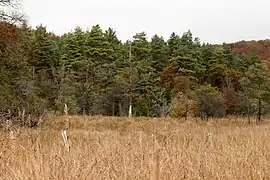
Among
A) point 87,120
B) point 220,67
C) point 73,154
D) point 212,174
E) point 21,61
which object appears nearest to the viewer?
point 212,174

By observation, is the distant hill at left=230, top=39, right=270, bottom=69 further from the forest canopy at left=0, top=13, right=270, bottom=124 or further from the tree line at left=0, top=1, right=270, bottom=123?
the tree line at left=0, top=1, right=270, bottom=123

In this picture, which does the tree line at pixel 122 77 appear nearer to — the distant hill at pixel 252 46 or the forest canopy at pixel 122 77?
the forest canopy at pixel 122 77

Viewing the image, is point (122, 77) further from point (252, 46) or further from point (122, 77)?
point (252, 46)

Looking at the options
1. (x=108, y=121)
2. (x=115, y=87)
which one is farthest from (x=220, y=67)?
(x=108, y=121)

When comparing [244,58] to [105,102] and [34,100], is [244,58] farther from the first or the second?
[34,100]

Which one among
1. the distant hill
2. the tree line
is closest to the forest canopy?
the tree line

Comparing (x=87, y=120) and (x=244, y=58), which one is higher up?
(x=244, y=58)

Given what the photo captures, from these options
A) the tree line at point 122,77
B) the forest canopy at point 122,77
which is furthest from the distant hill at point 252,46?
the tree line at point 122,77

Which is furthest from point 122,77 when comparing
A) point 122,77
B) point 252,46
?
point 252,46

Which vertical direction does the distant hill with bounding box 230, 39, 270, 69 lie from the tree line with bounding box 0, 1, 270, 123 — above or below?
above

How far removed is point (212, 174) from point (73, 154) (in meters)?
1.39

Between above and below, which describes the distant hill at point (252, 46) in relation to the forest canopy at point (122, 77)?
above

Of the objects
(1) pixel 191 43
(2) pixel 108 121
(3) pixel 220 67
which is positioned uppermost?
(1) pixel 191 43

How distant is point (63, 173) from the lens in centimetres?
348
